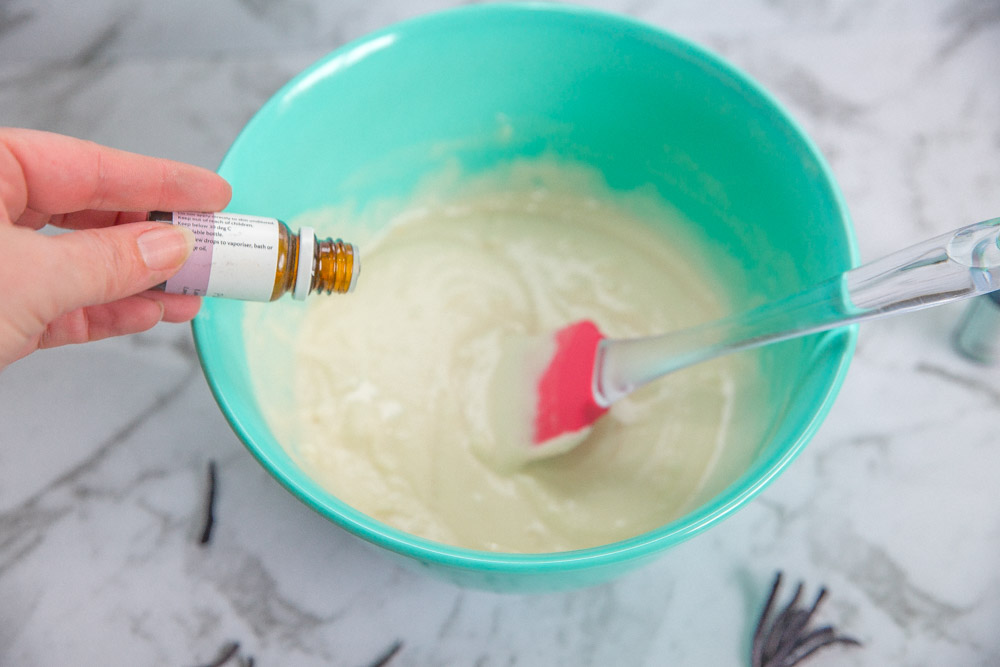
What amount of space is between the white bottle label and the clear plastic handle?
45 centimetres

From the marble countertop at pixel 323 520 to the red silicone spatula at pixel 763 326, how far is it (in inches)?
8.4

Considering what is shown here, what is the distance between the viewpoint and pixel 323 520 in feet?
3.30

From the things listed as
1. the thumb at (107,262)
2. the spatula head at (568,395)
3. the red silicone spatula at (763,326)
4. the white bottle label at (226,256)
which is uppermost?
the red silicone spatula at (763,326)

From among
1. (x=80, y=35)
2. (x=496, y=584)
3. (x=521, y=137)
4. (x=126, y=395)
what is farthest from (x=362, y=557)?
(x=80, y=35)

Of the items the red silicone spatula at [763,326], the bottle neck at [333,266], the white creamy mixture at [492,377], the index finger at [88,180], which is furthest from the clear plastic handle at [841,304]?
the index finger at [88,180]

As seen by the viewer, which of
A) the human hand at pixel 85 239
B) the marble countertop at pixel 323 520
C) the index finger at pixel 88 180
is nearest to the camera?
the human hand at pixel 85 239

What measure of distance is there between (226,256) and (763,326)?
545 millimetres

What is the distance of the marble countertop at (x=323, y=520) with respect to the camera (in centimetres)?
94

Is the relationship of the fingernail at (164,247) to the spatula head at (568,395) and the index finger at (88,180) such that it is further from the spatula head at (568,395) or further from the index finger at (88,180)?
the spatula head at (568,395)

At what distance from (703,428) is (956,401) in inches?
14.0

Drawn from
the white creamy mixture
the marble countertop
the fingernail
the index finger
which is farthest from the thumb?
the marble countertop

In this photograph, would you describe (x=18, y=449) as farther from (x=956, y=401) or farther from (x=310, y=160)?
(x=956, y=401)

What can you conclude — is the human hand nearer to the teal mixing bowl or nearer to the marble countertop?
the teal mixing bowl

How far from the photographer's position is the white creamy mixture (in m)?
0.98
